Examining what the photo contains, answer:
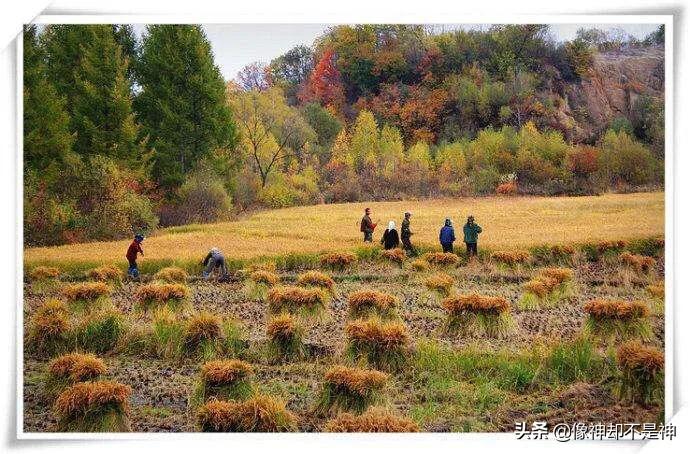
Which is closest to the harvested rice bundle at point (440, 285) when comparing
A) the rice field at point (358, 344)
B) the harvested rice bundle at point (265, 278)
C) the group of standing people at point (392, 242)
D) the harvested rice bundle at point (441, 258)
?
the rice field at point (358, 344)

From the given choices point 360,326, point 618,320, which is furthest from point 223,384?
point 618,320

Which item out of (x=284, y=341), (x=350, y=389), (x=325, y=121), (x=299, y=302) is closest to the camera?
(x=350, y=389)

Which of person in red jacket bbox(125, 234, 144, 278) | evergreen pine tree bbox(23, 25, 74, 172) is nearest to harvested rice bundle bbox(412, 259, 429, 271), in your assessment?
person in red jacket bbox(125, 234, 144, 278)

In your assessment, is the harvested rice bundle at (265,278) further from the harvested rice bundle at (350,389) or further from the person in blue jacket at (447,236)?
the person in blue jacket at (447,236)

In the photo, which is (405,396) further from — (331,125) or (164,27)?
(164,27)

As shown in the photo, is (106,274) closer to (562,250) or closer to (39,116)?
(39,116)
